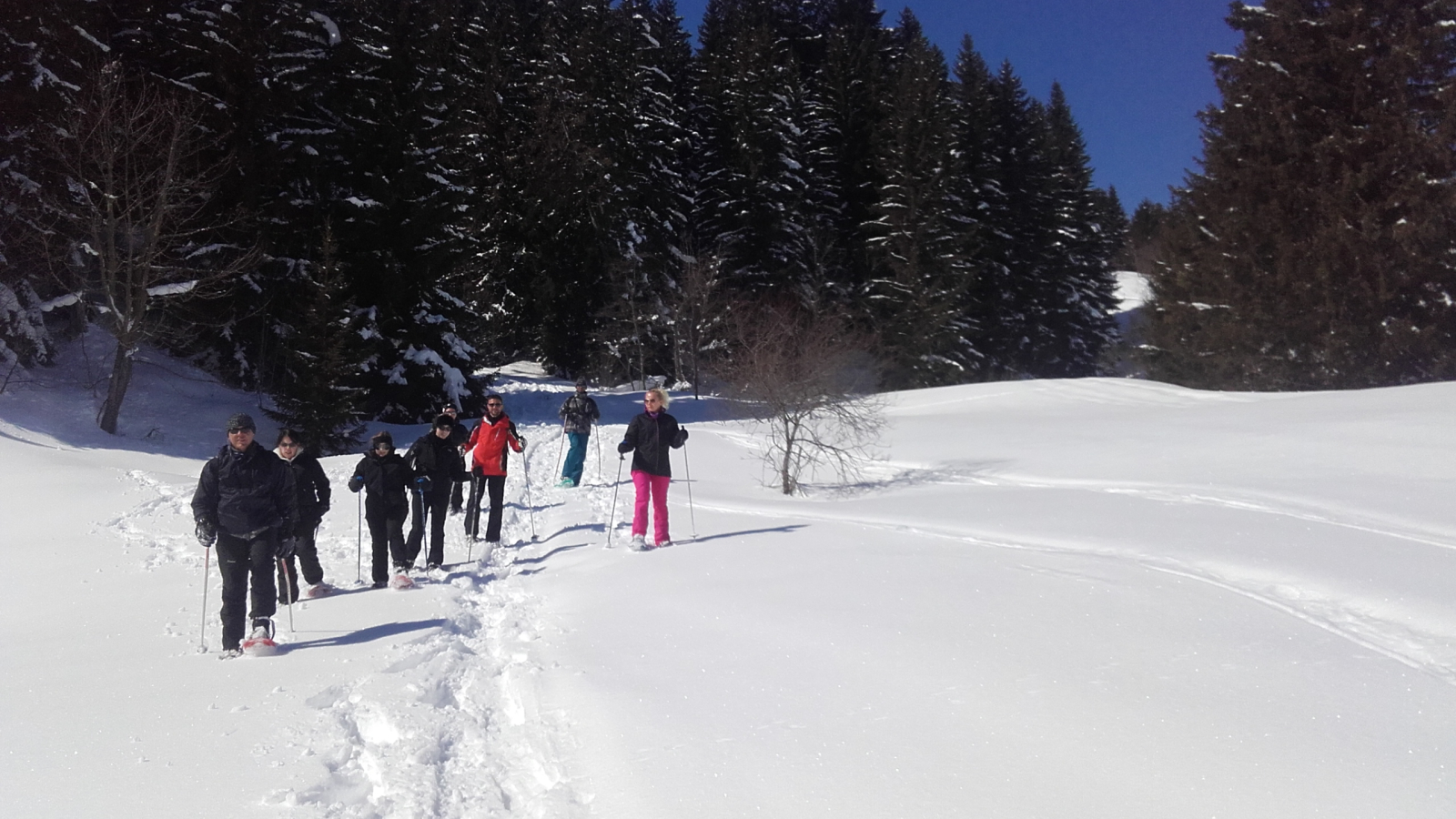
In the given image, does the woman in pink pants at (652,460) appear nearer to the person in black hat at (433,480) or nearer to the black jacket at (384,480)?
the person in black hat at (433,480)

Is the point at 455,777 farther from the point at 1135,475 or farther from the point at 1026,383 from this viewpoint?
the point at 1026,383

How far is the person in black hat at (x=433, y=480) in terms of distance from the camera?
9398mm

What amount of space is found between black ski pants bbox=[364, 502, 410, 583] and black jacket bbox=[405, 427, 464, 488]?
Result: 2.02ft

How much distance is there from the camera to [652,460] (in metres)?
9.95

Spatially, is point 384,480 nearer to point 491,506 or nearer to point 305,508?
point 305,508

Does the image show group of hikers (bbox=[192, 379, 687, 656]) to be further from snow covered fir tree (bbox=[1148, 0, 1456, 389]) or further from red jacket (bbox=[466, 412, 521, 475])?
snow covered fir tree (bbox=[1148, 0, 1456, 389])

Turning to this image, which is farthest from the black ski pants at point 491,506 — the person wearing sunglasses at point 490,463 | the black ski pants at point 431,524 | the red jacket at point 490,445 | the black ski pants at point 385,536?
the black ski pants at point 385,536

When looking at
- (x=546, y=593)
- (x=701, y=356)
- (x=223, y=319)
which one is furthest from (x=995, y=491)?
(x=701, y=356)

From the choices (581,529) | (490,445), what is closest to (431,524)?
(490,445)

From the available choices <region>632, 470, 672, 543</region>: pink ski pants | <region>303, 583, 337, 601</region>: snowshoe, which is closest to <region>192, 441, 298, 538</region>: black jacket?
<region>303, 583, 337, 601</region>: snowshoe

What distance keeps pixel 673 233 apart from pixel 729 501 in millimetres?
27295

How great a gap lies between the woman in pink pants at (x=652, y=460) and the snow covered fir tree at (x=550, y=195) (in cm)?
1348

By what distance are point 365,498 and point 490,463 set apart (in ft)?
4.86

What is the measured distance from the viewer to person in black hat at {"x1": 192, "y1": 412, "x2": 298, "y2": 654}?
631 centimetres
